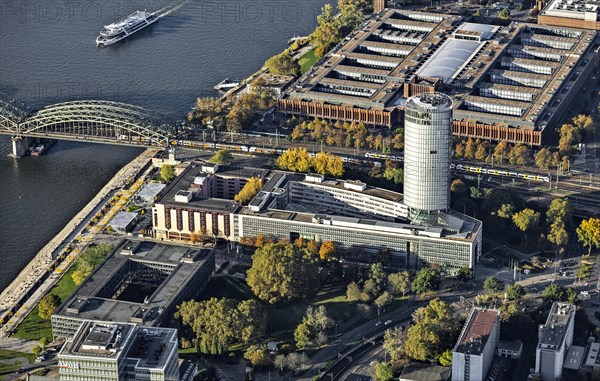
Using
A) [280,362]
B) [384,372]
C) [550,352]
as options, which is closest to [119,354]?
[280,362]

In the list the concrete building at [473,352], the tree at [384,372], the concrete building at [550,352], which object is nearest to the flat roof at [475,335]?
the concrete building at [473,352]

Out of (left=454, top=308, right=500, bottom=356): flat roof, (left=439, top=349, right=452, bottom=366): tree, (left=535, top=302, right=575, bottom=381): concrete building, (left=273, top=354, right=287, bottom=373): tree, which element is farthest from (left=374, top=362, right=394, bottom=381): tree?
(left=535, top=302, right=575, bottom=381): concrete building

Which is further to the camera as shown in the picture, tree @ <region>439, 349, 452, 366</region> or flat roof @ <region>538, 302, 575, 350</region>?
tree @ <region>439, 349, 452, 366</region>

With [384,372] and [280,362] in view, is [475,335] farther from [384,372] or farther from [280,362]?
[280,362]

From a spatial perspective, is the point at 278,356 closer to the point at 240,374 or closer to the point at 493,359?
the point at 240,374

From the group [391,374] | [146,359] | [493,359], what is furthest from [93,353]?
[493,359]

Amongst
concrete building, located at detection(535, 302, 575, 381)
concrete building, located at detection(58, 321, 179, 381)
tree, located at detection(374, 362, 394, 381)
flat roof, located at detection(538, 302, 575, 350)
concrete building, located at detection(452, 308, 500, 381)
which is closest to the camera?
concrete building, located at detection(58, 321, 179, 381)

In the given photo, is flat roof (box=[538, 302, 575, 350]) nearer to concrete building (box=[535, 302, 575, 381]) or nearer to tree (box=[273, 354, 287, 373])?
concrete building (box=[535, 302, 575, 381])
